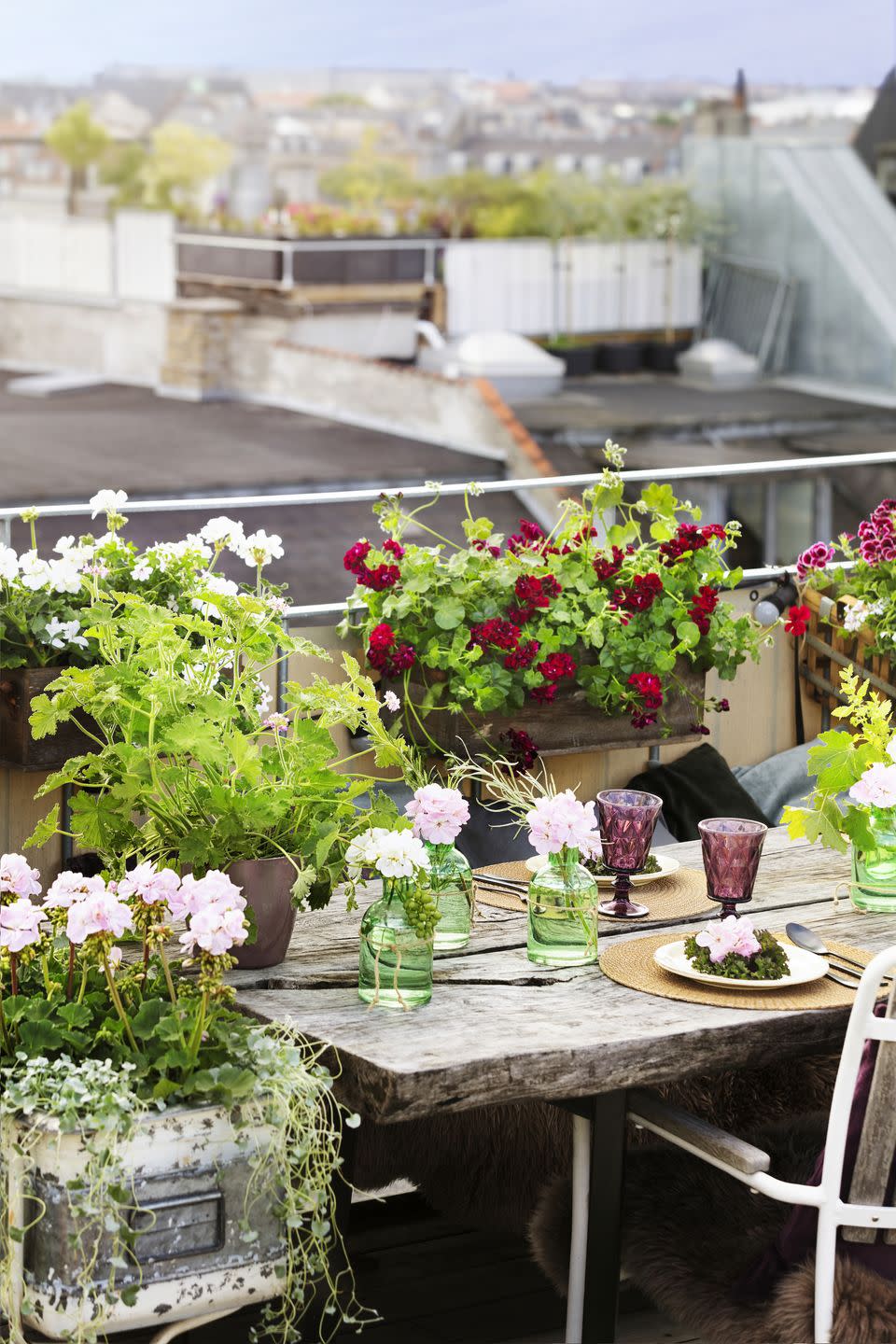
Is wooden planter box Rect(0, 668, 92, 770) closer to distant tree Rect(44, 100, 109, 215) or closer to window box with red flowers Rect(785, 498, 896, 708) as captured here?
window box with red flowers Rect(785, 498, 896, 708)

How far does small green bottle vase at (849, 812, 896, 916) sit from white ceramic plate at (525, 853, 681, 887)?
Answer: 0.28 meters

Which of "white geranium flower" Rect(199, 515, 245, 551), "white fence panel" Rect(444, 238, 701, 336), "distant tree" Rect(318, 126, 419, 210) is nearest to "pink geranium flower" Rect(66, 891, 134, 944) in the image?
"white geranium flower" Rect(199, 515, 245, 551)

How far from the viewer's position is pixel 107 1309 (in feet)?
6.40

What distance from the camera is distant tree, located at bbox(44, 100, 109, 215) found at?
27.5m

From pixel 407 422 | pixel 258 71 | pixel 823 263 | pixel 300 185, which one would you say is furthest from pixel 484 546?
pixel 258 71

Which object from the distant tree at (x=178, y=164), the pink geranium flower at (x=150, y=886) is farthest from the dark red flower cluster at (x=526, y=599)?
the distant tree at (x=178, y=164)

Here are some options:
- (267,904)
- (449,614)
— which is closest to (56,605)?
(449,614)

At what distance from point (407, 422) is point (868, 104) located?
37.1 feet

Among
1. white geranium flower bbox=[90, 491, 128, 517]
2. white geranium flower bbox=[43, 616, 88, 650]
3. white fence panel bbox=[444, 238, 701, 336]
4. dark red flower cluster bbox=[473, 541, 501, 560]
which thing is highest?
white geranium flower bbox=[90, 491, 128, 517]

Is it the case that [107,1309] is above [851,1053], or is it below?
below

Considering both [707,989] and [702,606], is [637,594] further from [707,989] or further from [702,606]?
[707,989]

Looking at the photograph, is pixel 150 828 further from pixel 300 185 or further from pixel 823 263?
pixel 300 185

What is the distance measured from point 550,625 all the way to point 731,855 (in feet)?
3.47

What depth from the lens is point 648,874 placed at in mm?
2844
